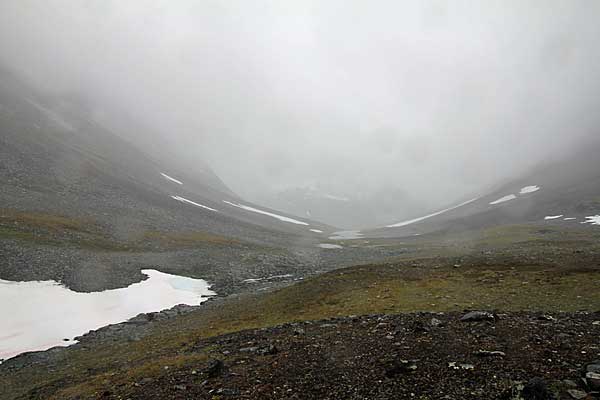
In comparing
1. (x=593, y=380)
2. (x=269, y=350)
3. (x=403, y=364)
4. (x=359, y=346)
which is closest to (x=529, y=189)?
(x=359, y=346)

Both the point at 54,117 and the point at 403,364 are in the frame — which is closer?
the point at 403,364

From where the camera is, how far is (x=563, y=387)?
10836mm

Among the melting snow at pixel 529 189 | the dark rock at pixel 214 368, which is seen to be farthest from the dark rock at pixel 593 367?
the melting snow at pixel 529 189

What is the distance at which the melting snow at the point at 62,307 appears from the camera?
93.6ft

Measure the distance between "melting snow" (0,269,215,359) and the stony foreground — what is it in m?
12.8

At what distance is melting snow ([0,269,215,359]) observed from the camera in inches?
1123

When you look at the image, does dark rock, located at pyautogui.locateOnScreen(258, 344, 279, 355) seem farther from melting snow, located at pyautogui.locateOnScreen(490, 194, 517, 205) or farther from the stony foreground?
melting snow, located at pyautogui.locateOnScreen(490, 194, 517, 205)

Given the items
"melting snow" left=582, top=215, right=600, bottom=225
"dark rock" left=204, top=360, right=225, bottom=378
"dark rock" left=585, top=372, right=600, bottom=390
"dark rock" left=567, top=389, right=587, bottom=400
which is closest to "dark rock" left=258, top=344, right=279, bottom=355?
"dark rock" left=204, top=360, right=225, bottom=378

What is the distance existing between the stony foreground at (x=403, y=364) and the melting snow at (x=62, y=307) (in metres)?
12.8

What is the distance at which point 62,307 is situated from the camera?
113 feet

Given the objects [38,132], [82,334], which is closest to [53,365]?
[82,334]

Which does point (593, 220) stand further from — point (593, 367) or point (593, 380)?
point (593, 380)

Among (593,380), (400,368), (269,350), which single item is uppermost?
(593,380)

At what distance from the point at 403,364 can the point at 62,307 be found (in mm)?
32683
